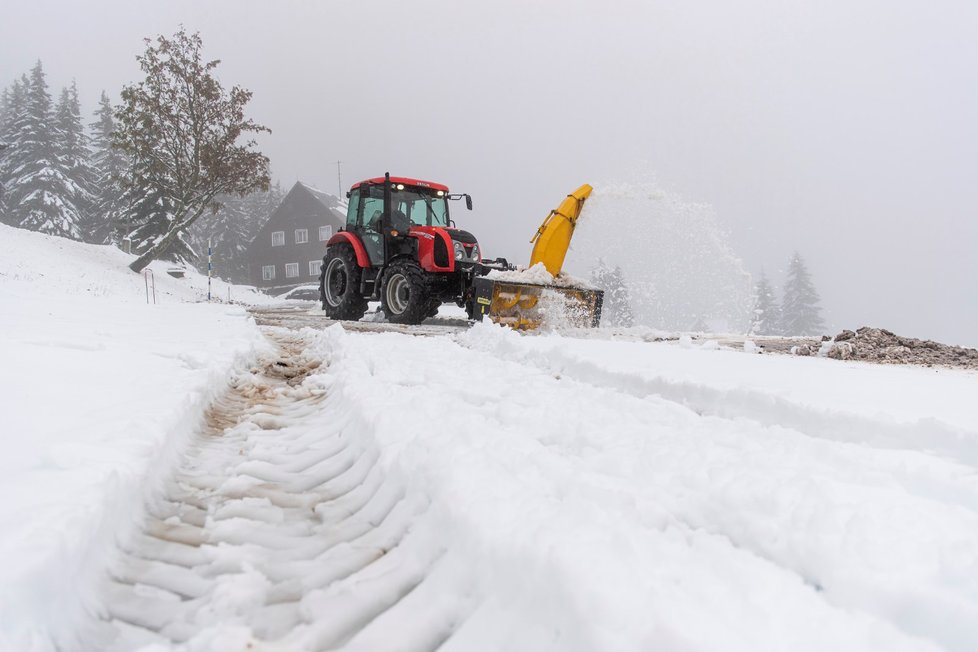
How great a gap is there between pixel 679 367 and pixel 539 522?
12.0 feet

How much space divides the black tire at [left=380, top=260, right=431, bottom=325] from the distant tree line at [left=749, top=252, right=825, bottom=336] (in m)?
31.4

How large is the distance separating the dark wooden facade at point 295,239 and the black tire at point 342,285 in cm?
2898

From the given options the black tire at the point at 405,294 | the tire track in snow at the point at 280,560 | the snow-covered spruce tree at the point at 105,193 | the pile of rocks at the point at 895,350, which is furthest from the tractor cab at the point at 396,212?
the snow-covered spruce tree at the point at 105,193

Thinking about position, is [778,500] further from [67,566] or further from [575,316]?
[575,316]

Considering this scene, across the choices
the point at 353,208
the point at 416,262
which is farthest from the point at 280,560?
the point at 353,208

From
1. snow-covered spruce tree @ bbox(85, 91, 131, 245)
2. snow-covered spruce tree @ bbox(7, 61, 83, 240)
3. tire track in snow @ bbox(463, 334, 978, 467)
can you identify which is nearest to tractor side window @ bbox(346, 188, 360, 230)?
tire track in snow @ bbox(463, 334, 978, 467)

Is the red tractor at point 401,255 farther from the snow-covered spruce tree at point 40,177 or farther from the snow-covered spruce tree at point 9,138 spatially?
the snow-covered spruce tree at point 40,177

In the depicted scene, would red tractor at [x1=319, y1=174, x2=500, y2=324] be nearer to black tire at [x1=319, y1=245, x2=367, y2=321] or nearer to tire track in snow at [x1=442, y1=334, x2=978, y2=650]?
black tire at [x1=319, y1=245, x2=367, y2=321]

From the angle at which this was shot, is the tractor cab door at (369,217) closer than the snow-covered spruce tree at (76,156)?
Yes

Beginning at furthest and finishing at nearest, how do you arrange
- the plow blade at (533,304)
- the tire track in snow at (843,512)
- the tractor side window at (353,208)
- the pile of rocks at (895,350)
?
1. the tractor side window at (353,208)
2. the plow blade at (533,304)
3. the pile of rocks at (895,350)
4. the tire track in snow at (843,512)

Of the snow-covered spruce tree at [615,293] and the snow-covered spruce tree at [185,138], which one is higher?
the snow-covered spruce tree at [185,138]

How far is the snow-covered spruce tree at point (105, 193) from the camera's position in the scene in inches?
1416

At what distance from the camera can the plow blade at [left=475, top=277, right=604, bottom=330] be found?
9.71 meters

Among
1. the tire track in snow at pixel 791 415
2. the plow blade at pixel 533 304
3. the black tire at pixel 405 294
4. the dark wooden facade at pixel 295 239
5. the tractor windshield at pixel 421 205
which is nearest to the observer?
the tire track in snow at pixel 791 415
